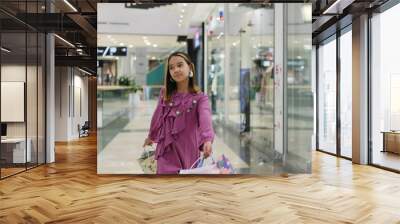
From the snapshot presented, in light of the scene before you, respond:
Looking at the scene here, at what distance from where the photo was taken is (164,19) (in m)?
6.32

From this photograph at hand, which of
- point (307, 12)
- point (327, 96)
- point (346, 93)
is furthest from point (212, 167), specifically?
point (327, 96)

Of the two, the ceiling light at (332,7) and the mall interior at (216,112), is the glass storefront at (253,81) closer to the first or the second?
the mall interior at (216,112)

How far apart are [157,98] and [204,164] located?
1.23 m

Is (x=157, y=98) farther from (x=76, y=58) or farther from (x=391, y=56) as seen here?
(x=76, y=58)

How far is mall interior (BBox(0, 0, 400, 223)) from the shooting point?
488cm

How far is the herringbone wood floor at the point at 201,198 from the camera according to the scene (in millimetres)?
4293

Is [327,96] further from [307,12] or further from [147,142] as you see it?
[147,142]

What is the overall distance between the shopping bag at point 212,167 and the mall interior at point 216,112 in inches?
6.2

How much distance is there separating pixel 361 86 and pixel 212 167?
4.08m

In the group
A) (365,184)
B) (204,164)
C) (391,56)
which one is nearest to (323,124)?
(391,56)

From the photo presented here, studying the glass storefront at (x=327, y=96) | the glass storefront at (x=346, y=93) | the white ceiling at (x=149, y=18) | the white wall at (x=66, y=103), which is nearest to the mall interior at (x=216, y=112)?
the white ceiling at (x=149, y=18)

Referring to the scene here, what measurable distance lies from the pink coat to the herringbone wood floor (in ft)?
1.24

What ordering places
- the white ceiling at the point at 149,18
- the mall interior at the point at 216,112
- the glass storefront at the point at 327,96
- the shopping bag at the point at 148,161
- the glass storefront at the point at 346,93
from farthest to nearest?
the glass storefront at the point at 327,96
the glass storefront at the point at 346,93
the shopping bag at the point at 148,161
the white ceiling at the point at 149,18
the mall interior at the point at 216,112

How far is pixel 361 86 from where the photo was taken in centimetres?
860
